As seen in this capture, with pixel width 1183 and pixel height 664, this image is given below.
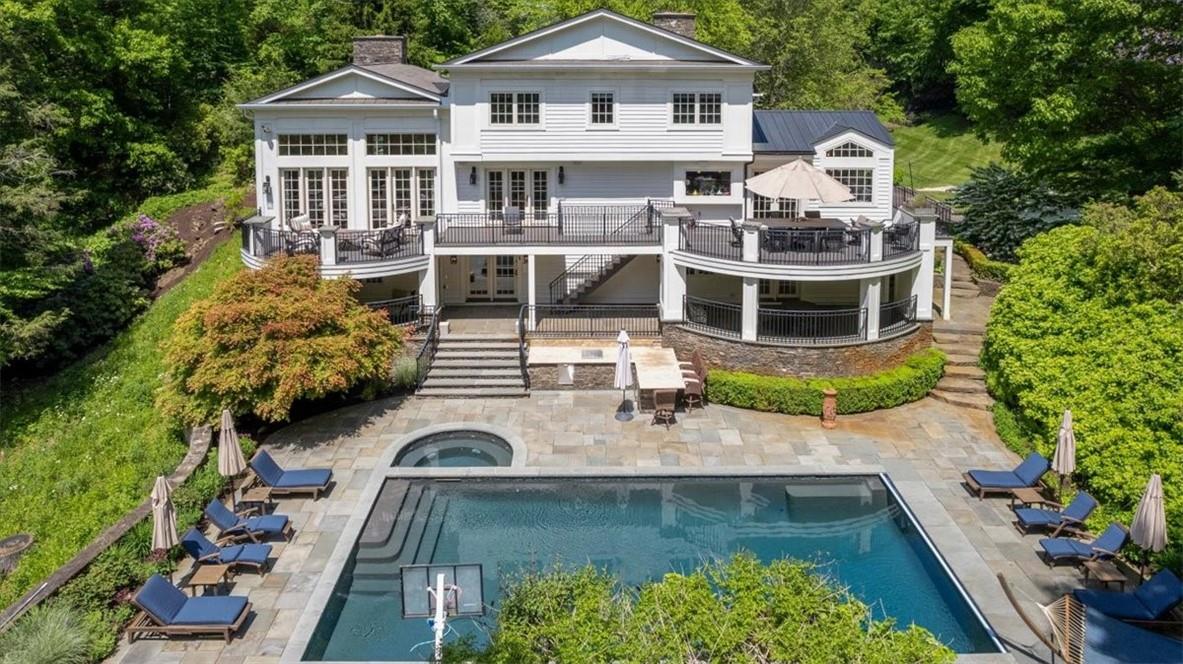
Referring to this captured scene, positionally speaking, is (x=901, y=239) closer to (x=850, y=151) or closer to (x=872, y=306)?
(x=872, y=306)

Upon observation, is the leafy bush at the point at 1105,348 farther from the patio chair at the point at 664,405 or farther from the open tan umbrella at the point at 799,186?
the patio chair at the point at 664,405

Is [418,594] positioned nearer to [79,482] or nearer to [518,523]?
[518,523]

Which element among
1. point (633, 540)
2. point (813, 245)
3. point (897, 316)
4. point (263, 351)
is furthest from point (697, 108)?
point (633, 540)

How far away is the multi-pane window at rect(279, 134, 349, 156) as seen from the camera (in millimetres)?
27812

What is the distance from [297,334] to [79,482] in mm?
5383

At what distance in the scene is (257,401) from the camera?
19500 millimetres

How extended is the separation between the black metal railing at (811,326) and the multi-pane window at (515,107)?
9.05m

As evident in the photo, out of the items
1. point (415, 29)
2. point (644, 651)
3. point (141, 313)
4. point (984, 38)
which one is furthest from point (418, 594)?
point (415, 29)

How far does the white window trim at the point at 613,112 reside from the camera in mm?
26844

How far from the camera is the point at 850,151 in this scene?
2817 cm

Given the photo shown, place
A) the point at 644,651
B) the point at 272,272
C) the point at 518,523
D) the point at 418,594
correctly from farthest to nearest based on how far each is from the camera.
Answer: the point at 272,272
the point at 518,523
the point at 418,594
the point at 644,651

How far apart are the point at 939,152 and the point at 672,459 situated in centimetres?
4140

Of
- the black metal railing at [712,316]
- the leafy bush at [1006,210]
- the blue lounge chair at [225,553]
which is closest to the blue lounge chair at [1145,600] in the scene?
the black metal railing at [712,316]

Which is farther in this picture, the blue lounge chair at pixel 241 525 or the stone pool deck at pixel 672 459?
the blue lounge chair at pixel 241 525
